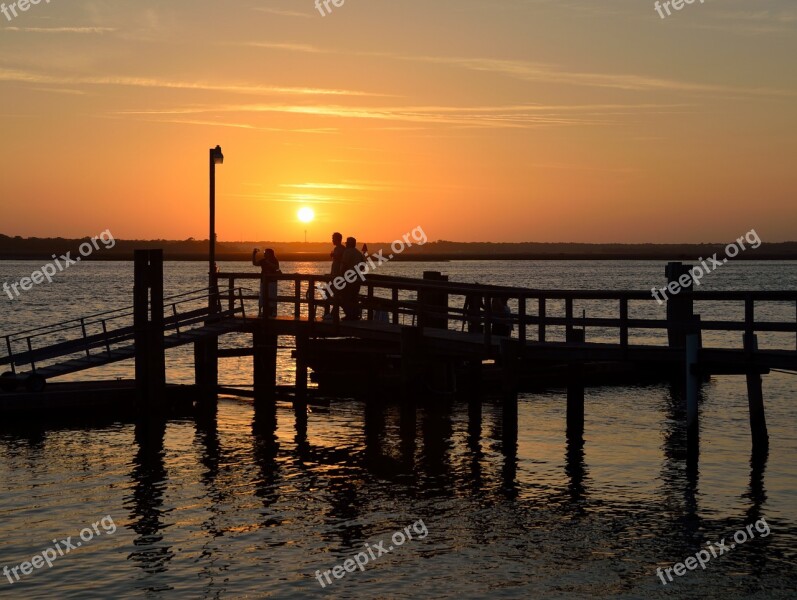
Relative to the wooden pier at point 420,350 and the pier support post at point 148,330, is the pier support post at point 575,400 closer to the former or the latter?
the wooden pier at point 420,350

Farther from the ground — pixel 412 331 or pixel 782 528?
pixel 412 331

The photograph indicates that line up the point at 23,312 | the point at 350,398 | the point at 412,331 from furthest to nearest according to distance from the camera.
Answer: the point at 23,312, the point at 350,398, the point at 412,331

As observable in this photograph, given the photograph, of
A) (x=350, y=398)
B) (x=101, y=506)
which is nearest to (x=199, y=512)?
(x=101, y=506)

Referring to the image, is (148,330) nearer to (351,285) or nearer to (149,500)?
(351,285)

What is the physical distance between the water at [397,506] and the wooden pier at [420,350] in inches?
37.9

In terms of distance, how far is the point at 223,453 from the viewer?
2219cm

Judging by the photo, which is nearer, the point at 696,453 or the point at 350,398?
the point at 696,453

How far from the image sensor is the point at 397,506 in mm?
17344

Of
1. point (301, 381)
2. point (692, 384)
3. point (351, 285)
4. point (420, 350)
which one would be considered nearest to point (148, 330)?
point (301, 381)

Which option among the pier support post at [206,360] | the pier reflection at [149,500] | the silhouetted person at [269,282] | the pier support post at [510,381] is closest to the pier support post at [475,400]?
the pier support post at [510,381]

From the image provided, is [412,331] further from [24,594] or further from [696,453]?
[24,594]

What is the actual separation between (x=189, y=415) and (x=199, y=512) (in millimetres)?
10174

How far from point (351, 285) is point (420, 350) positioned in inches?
106

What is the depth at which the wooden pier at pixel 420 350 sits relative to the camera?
64.2 feet
